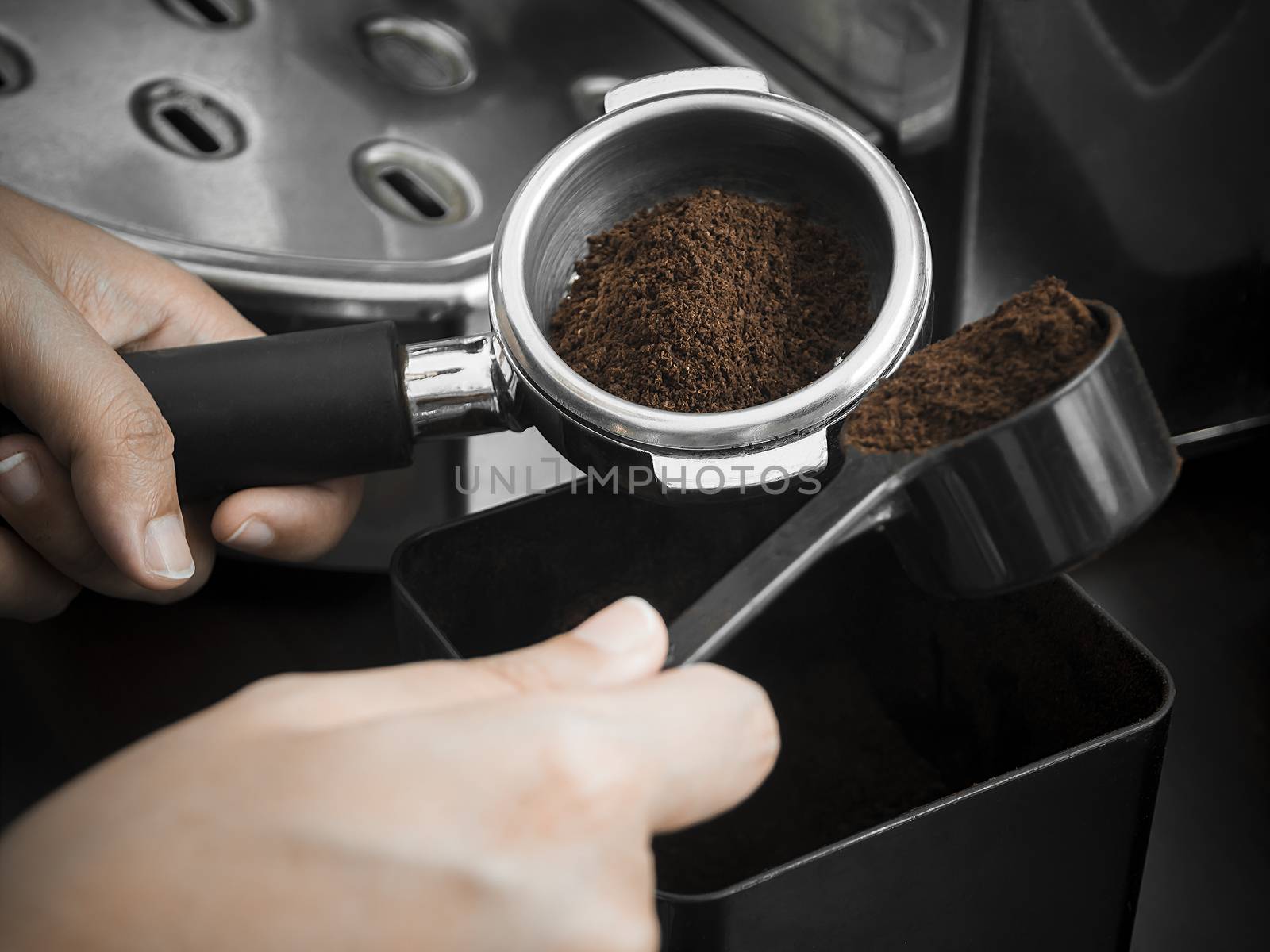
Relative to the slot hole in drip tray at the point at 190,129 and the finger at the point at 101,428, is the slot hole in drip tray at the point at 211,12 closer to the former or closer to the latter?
the slot hole in drip tray at the point at 190,129

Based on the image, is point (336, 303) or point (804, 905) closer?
point (804, 905)

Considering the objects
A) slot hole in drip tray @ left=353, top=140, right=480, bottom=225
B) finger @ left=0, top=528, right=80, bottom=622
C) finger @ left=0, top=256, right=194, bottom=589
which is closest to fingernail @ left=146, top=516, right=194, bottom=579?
finger @ left=0, top=256, right=194, bottom=589

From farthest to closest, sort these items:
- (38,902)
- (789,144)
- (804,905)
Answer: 1. (789,144)
2. (804,905)
3. (38,902)

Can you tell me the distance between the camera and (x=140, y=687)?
499mm

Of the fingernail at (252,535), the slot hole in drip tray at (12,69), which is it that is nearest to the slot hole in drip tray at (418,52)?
the slot hole in drip tray at (12,69)

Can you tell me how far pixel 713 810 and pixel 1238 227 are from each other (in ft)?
1.22

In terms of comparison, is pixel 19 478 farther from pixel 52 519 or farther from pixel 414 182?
pixel 414 182

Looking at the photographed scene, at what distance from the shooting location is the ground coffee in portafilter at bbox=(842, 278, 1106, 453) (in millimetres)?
339

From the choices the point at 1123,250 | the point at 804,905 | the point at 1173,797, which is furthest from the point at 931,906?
the point at 1123,250

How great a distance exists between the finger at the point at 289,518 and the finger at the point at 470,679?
0.72ft

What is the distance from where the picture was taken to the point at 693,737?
24 centimetres

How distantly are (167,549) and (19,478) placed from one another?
0.08 meters

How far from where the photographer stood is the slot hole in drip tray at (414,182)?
56 centimetres

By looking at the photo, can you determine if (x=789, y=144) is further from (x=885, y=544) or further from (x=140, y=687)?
(x=140, y=687)
